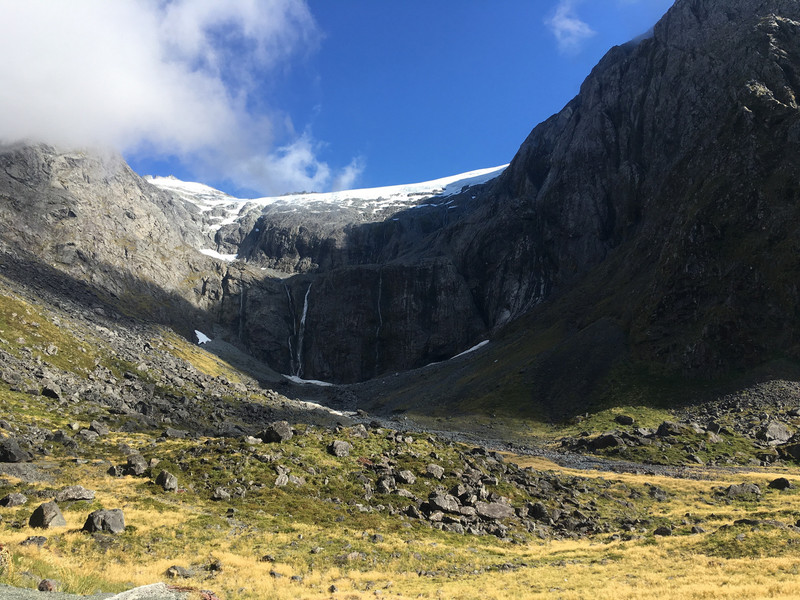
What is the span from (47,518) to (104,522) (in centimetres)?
276

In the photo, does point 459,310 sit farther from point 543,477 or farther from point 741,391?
point 543,477

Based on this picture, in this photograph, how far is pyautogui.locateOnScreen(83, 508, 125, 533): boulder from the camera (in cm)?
2675

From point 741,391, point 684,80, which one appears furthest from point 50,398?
point 684,80

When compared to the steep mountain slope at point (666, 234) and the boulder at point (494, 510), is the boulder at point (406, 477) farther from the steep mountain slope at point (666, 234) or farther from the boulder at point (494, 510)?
the steep mountain slope at point (666, 234)

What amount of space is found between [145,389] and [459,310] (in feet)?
423

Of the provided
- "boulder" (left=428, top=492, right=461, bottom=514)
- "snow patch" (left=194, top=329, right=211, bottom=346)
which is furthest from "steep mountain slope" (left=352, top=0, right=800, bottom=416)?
"boulder" (left=428, top=492, right=461, bottom=514)

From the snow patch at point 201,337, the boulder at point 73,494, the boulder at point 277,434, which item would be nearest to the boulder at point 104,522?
the boulder at point 73,494

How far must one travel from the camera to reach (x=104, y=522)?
27.1 meters

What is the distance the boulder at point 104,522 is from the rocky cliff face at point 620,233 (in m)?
96.7

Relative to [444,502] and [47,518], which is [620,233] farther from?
[47,518]

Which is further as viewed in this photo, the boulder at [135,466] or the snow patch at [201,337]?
the snow patch at [201,337]

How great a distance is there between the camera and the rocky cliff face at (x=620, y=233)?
4117 inches

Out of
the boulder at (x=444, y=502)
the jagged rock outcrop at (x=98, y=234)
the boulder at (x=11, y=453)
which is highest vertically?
the jagged rock outcrop at (x=98, y=234)

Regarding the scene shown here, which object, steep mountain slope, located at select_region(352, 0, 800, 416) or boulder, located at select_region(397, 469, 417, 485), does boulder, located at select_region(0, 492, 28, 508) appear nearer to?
boulder, located at select_region(397, 469, 417, 485)
